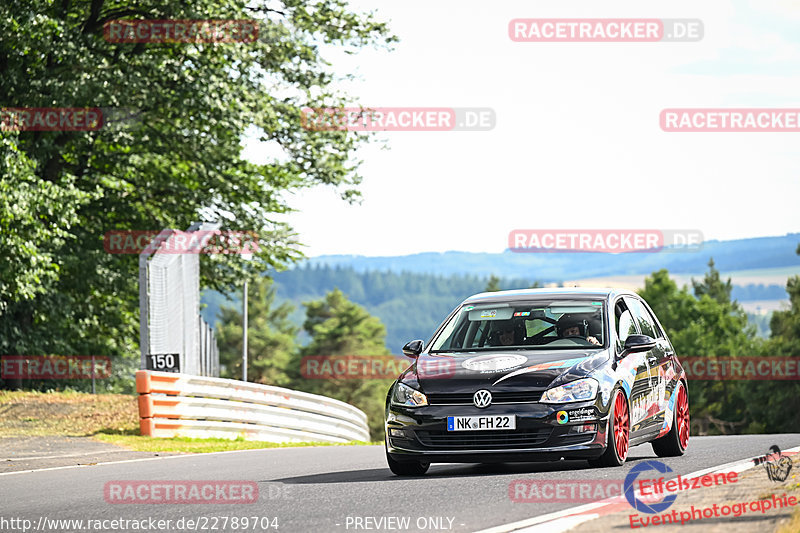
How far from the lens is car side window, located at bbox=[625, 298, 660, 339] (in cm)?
1200

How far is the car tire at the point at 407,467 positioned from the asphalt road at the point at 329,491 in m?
0.15

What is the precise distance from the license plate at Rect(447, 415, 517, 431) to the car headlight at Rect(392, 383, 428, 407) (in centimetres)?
33

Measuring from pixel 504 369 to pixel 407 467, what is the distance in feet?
4.43

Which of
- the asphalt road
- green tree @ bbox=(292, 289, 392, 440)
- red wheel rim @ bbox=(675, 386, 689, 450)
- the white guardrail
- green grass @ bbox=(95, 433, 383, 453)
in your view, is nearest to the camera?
the asphalt road

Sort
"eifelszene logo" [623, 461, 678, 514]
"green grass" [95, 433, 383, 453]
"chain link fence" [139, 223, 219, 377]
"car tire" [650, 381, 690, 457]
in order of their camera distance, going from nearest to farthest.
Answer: "eifelszene logo" [623, 461, 678, 514] → "car tire" [650, 381, 690, 457] → "green grass" [95, 433, 383, 453] → "chain link fence" [139, 223, 219, 377]

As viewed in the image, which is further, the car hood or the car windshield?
the car windshield

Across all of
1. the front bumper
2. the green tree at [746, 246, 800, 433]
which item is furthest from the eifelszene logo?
the green tree at [746, 246, 800, 433]

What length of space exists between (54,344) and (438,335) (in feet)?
69.3

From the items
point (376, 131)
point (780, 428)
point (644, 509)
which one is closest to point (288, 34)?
point (376, 131)

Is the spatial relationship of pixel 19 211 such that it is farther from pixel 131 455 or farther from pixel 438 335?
pixel 438 335

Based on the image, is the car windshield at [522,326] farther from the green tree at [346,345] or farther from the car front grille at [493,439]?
the green tree at [346,345]

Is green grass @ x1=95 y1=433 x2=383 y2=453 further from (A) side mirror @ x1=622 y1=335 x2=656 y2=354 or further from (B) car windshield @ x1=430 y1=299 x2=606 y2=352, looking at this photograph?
(A) side mirror @ x1=622 y1=335 x2=656 y2=354

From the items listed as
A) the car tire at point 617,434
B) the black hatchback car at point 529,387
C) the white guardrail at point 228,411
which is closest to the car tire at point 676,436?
the black hatchback car at point 529,387

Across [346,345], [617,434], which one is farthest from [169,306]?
[346,345]
